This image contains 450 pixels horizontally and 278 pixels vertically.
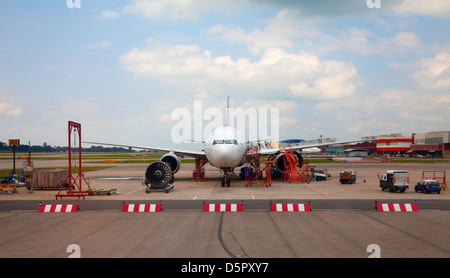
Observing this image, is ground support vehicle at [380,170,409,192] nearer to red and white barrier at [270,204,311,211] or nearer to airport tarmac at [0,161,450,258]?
airport tarmac at [0,161,450,258]

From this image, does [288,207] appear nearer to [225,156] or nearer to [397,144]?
[225,156]

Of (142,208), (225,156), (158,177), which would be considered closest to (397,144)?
(225,156)

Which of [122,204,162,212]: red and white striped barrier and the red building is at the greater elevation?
the red building

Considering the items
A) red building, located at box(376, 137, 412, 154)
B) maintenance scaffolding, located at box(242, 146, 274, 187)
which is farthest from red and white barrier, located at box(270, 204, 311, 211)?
red building, located at box(376, 137, 412, 154)

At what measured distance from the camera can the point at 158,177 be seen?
27.2m

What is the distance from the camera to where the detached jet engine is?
88.4ft

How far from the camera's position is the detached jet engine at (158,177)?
2695cm

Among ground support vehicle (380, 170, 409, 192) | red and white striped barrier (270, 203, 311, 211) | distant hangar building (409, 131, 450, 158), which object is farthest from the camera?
distant hangar building (409, 131, 450, 158)

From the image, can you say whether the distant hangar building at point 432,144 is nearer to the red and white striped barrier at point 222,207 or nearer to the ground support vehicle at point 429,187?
the ground support vehicle at point 429,187

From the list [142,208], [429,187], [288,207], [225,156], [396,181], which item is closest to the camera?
[288,207]
